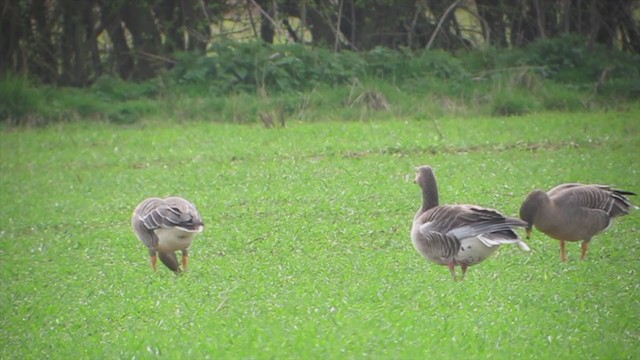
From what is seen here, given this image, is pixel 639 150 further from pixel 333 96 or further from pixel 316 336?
pixel 316 336

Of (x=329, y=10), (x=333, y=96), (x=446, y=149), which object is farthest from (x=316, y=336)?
(x=329, y=10)

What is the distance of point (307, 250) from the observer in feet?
39.3

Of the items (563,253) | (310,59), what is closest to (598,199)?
(563,253)

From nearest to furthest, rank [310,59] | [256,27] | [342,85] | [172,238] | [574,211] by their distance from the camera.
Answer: [574,211]
[172,238]
[342,85]
[310,59]
[256,27]

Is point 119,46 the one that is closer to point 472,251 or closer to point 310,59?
point 310,59

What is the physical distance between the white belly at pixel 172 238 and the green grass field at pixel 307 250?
12.6 inches

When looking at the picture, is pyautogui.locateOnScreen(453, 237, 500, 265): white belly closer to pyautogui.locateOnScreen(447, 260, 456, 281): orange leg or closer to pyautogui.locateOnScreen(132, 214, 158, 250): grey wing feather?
pyautogui.locateOnScreen(447, 260, 456, 281): orange leg

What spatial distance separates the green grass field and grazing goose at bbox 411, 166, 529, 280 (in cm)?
25

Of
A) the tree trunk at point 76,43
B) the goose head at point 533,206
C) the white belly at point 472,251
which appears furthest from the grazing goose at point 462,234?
the tree trunk at point 76,43

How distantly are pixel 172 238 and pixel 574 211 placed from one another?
3.92 metres

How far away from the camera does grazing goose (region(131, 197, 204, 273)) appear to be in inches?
431

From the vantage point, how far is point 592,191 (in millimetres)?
11008

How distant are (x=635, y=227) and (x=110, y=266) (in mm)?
5848

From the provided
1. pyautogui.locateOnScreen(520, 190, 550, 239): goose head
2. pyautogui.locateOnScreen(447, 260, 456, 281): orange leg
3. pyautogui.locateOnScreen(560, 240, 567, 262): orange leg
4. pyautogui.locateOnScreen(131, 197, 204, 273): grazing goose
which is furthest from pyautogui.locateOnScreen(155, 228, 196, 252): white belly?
pyautogui.locateOnScreen(560, 240, 567, 262): orange leg
